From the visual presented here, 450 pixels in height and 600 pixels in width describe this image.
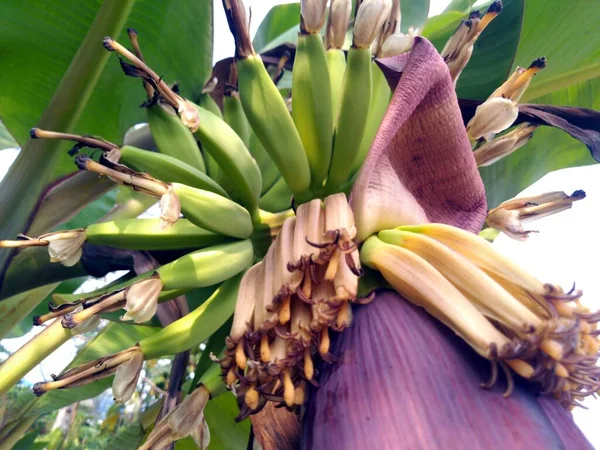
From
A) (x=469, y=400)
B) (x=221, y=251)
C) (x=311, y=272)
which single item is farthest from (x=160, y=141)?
(x=469, y=400)

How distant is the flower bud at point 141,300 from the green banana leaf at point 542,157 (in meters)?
0.78

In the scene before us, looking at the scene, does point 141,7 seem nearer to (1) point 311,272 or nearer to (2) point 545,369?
(1) point 311,272

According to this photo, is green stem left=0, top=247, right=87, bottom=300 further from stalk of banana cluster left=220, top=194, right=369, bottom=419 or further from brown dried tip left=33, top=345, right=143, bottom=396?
stalk of banana cluster left=220, top=194, right=369, bottom=419

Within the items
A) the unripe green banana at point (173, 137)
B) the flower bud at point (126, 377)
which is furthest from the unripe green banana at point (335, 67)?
the flower bud at point (126, 377)

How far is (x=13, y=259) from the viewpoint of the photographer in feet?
2.61

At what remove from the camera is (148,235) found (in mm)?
662

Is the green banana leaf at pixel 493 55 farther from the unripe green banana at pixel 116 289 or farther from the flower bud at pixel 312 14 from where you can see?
the unripe green banana at pixel 116 289

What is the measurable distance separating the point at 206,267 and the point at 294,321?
15 cm

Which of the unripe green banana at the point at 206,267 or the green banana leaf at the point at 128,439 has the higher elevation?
the unripe green banana at the point at 206,267

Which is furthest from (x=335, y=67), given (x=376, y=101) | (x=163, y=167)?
(x=163, y=167)

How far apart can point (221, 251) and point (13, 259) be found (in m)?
0.35

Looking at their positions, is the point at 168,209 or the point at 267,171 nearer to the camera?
the point at 168,209

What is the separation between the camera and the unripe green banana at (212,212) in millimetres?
612

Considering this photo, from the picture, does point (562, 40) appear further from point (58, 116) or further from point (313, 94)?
point (58, 116)
